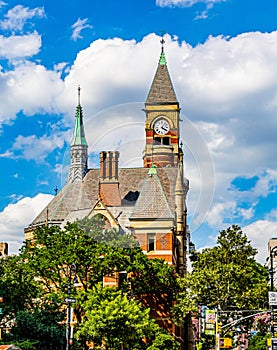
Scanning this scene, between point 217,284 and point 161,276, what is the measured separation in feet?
37.4

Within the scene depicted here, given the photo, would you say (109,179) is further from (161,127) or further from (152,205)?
(152,205)

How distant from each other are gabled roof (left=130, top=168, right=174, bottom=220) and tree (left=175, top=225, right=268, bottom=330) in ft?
48.0

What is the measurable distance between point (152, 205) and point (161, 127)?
17177 millimetres

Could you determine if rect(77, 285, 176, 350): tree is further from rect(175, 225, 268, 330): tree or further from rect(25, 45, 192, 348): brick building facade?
rect(25, 45, 192, 348): brick building facade

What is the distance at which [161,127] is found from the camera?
290ft

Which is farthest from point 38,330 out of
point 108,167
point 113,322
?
point 108,167

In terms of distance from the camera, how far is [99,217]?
67.2 m

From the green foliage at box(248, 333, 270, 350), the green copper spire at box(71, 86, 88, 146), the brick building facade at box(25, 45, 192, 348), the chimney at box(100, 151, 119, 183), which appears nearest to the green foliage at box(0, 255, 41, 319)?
the brick building facade at box(25, 45, 192, 348)

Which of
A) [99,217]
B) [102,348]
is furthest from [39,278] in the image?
[102,348]

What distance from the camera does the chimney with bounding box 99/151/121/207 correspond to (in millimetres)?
82875

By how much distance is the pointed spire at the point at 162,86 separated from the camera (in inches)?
4131

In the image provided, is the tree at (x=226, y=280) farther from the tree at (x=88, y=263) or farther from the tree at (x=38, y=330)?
the tree at (x=38, y=330)

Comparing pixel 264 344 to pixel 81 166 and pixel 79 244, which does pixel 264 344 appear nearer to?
pixel 79 244

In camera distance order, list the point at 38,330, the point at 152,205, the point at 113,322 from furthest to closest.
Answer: the point at 152,205
the point at 38,330
the point at 113,322
